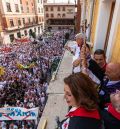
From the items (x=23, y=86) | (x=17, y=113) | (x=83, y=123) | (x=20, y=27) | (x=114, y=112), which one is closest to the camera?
(x=83, y=123)

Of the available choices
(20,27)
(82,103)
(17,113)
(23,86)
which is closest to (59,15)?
(20,27)

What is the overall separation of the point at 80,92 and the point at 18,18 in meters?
33.8

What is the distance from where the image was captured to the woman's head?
138cm

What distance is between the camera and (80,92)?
138cm

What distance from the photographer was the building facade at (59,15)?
164 feet

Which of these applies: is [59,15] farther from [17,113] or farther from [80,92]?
[80,92]

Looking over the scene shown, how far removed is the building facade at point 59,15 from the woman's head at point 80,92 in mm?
49832

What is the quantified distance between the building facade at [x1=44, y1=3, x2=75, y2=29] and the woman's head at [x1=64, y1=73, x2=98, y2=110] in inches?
1962

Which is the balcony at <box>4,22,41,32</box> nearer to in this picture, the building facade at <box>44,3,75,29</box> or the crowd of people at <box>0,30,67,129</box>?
the building facade at <box>44,3,75,29</box>

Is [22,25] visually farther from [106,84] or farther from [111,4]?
[106,84]

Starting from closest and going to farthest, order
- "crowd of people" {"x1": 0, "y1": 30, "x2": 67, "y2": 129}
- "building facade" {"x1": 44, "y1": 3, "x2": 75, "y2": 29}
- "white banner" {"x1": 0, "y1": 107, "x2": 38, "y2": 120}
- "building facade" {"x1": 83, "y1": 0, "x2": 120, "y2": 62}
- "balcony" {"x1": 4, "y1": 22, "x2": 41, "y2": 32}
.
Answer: "building facade" {"x1": 83, "y1": 0, "x2": 120, "y2": 62} → "white banner" {"x1": 0, "y1": 107, "x2": 38, "y2": 120} → "crowd of people" {"x1": 0, "y1": 30, "x2": 67, "y2": 129} → "balcony" {"x1": 4, "y1": 22, "x2": 41, "y2": 32} → "building facade" {"x1": 44, "y1": 3, "x2": 75, "y2": 29}

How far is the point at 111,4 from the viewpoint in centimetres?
437

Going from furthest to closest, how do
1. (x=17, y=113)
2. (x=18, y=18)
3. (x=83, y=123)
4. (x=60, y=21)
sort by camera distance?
(x=60, y=21), (x=18, y=18), (x=17, y=113), (x=83, y=123)

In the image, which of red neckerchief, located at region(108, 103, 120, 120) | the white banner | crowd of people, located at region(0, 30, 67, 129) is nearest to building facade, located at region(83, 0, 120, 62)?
red neckerchief, located at region(108, 103, 120, 120)
